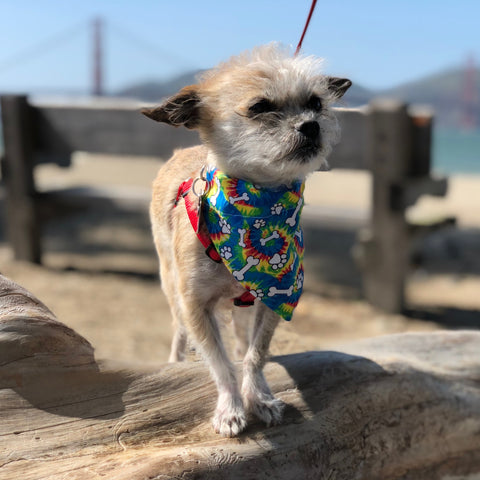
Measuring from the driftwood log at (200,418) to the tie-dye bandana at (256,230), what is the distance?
1.79 ft

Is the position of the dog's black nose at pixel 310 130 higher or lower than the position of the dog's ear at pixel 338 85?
lower

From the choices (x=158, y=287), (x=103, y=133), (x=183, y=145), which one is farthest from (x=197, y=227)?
(x=103, y=133)

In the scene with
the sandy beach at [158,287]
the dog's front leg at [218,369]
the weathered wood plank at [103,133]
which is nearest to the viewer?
the dog's front leg at [218,369]

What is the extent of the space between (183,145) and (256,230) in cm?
435

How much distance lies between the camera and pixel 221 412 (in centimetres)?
263

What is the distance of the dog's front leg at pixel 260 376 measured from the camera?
2680 millimetres

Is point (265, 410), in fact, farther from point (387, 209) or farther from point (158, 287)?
point (158, 287)

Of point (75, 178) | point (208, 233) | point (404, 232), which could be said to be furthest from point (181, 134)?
point (75, 178)

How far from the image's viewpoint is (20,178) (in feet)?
24.6

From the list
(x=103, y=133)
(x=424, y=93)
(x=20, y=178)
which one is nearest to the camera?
(x=103, y=133)

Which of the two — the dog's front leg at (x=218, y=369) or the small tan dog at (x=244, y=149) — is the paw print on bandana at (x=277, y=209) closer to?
the small tan dog at (x=244, y=149)

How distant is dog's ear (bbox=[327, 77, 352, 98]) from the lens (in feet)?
8.25

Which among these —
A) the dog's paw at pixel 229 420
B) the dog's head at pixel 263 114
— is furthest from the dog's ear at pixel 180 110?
the dog's paw at pixel 229 420

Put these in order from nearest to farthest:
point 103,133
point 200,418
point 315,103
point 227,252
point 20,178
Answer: point 315,103 < point 227,252 < point 200,418 < point 103,133 < point 20,178
